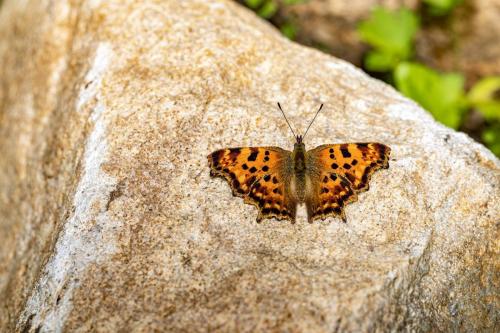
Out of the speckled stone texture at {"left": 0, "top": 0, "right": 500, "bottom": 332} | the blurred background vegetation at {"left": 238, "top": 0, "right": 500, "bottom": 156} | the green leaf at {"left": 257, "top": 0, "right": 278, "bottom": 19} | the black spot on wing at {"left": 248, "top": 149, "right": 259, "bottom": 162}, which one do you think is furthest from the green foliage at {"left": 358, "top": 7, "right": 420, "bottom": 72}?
the black spot on wing at {"left": 248, "top": 149, "right": 259, "bottom": 162}

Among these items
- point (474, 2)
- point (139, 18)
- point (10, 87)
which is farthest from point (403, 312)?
point (474, 2)

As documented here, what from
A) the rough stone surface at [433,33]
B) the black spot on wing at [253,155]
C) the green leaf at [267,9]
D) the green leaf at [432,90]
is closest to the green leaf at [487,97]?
the green leaf at [432,90]

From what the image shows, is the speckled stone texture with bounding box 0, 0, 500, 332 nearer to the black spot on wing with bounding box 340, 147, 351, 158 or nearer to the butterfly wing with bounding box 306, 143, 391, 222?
the butterfly wing with bounding box 306, 143, 391, 222

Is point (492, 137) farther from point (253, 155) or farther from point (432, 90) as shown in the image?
point (253, 155)

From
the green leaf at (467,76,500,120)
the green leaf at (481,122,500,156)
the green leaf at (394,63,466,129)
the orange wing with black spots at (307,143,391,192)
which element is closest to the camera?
the orange wing with black spots at (307,143,391,192)

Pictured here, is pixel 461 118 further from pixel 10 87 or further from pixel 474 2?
pixel 10 87
